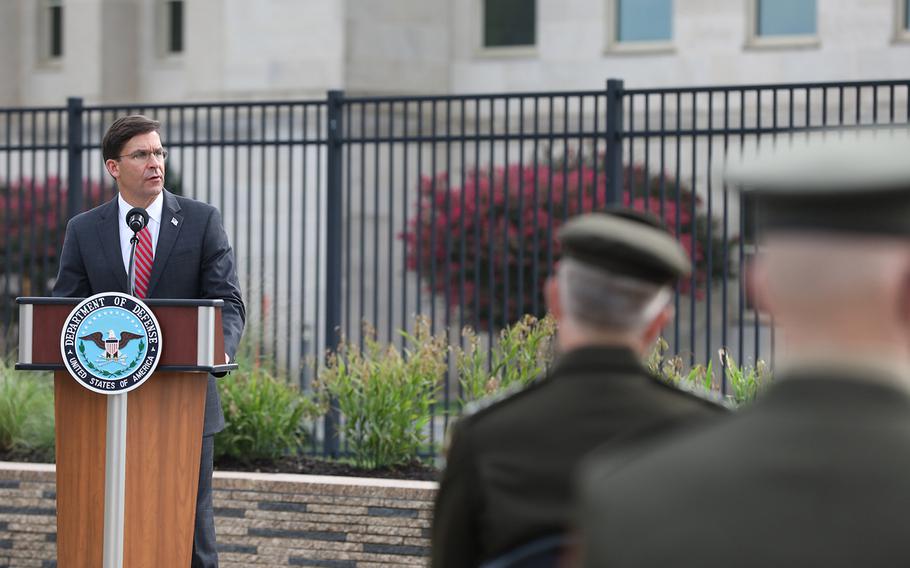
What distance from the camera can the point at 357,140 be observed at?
347 inches

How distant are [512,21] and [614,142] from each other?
11278mm

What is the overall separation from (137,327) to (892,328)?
3.75 m

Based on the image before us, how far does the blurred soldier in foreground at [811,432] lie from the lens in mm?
1422

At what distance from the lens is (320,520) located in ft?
23.2

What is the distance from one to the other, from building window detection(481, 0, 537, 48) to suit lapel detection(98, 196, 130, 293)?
46.8 feet

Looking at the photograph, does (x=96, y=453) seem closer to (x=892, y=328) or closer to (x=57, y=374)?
(x=57, y=374)

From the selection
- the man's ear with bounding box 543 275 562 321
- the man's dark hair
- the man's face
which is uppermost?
the man's dark hair

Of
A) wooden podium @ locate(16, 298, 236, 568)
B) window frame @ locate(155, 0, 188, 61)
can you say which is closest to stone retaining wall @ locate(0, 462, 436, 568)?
wooden podium @ locate(16, 298, 236, 568)

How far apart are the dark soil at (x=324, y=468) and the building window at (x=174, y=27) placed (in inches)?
576

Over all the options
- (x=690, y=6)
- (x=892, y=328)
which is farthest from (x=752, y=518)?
(x=690, y=6)

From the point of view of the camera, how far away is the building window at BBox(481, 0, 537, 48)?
19.3m

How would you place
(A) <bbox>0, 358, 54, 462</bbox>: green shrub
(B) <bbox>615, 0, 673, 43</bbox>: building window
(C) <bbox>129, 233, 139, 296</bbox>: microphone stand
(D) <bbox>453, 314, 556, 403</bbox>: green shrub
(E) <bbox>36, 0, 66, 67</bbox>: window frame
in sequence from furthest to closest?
(E) <bbox>36, 0, 66, 67</bbox>: window frame → (B) <bbox>615, 0, 673, 43</bbox>: building window → (A) <bbox>0, 358, 54, 462</bbox>: green shrub → (D) <bbox>453, 314, 556, 403</bbox>: green shrub → (C) <bbox>129, 233, 139, 296</bbox>: microphone stand

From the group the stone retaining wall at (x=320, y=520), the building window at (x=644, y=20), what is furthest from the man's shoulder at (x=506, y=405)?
the building window at (x=644, y=20)

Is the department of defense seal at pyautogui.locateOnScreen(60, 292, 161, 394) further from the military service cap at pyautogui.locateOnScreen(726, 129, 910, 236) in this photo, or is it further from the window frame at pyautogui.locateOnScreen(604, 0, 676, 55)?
the window frame at pyautogui.locateOnScreen(604, 0, 676, 55)
